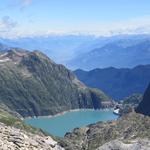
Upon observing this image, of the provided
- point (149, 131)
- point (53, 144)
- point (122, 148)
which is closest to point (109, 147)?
point (122, 148)

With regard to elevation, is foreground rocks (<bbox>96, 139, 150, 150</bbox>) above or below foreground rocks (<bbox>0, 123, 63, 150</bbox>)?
below

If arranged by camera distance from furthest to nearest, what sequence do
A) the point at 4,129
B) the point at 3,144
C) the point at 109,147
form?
the point at 109,147
the point at 4,129
the point at 3,144

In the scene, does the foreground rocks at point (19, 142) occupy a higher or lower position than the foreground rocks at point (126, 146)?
higher

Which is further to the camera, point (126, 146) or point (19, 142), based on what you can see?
point (126, 146)

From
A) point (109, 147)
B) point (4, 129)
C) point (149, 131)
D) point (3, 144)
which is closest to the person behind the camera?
point (3, 144)

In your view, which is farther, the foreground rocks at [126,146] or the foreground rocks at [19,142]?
the foreground rocks at [126,146]

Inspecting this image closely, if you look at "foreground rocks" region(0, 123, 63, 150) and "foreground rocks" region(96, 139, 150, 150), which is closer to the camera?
"foreground rocks" region(0, 123, 63, 150)

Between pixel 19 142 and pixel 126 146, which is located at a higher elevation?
pixel 19 142

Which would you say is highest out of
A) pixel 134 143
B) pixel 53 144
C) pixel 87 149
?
pixel 53 144

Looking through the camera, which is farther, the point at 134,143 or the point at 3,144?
the point at 134,143

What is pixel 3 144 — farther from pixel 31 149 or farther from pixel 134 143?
pixel 134 143

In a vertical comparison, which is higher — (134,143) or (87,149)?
(134,143)
